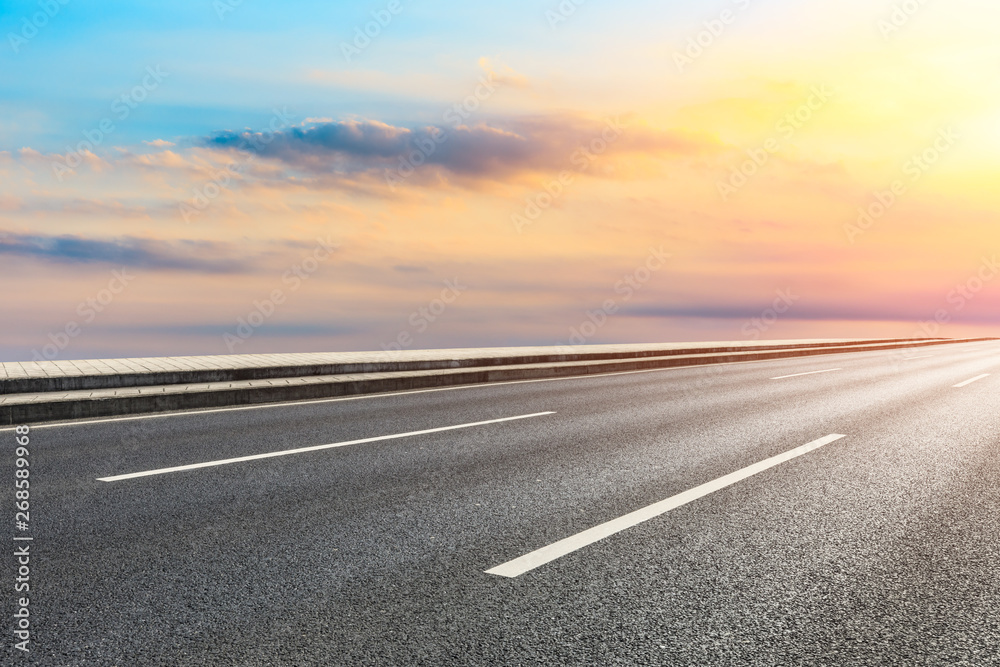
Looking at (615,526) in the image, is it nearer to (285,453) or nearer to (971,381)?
(285,453)

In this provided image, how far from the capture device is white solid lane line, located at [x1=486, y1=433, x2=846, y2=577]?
4.36m

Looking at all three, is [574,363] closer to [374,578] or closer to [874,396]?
[874,396]

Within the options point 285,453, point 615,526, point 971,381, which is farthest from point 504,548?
point 971,381

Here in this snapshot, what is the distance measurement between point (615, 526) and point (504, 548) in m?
0.92

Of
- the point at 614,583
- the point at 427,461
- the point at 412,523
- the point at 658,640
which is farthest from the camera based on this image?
the point at 427,461

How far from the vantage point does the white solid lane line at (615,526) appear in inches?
172

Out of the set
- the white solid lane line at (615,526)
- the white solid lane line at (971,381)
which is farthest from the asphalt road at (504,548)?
the white solid lane line at (971,381)

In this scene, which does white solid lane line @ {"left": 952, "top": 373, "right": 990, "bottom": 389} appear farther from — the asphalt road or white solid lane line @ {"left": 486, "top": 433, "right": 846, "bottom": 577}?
white solid lane line @ {"left": 486, "top": 433, "right": 846, "bottom": 577}

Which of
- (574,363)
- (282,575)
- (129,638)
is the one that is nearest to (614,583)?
(282,575)

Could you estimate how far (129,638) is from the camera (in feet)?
11.3

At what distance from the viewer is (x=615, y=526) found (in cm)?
517

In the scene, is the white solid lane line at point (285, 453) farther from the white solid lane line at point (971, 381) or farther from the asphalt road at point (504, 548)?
the white solid lane line at point (971, 381)

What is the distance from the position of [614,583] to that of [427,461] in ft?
12.1

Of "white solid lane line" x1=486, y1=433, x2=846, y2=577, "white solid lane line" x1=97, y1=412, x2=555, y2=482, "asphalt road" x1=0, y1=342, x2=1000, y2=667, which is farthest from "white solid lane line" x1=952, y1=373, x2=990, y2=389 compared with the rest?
"white solid lane line" x1=97, y1=412, x2=555, y2=482
